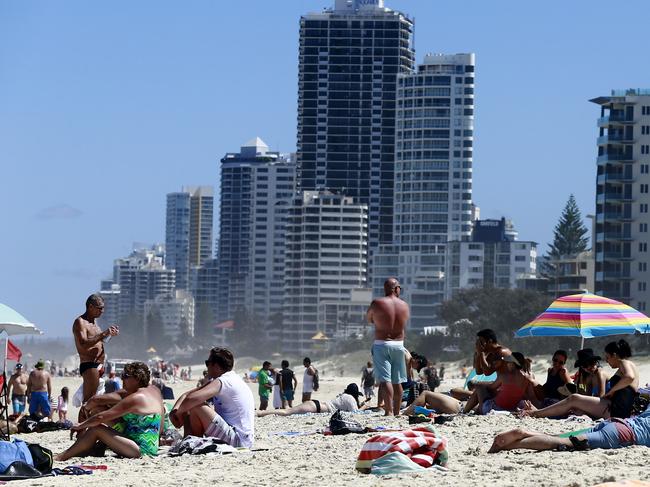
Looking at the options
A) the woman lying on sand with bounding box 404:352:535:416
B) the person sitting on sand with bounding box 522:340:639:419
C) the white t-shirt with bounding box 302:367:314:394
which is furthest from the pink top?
the person sitting on sand with bounding box 522:340:639:419

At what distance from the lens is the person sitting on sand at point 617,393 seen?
37.8 feet

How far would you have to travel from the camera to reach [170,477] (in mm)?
9680

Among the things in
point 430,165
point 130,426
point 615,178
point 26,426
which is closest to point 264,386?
point 26,426

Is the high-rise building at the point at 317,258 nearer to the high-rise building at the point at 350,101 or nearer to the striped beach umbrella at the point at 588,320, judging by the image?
the high-rise building at the point at 350,101

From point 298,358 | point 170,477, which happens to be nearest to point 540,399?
point 170,477

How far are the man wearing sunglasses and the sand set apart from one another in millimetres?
312

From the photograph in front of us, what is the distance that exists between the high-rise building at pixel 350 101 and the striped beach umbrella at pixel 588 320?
163 meters

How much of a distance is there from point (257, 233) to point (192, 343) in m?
17.3

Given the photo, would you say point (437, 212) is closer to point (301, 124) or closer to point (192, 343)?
point (301, 124)

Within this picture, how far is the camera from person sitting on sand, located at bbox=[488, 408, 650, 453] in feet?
32.7

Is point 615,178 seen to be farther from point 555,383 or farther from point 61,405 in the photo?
point 555,383

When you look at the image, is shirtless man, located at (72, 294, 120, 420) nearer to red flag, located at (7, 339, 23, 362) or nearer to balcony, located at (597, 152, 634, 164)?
red flag, located at (7, 339, 23, 362)

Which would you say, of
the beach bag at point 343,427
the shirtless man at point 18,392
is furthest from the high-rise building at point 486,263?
the beach bag at point 343,427

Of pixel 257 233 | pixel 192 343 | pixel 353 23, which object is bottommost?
pixel 192 343
